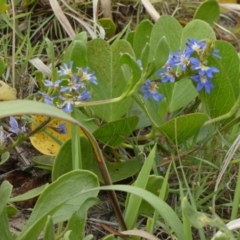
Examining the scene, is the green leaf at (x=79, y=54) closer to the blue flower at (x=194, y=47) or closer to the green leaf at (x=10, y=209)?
the blue flower at (x=194, y=47)

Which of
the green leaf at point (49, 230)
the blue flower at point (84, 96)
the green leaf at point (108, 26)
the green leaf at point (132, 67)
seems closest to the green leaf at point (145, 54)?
the green leaf at point (132, 67)

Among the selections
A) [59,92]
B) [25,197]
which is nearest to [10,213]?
[25,197]

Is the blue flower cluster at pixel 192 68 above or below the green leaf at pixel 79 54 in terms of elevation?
below

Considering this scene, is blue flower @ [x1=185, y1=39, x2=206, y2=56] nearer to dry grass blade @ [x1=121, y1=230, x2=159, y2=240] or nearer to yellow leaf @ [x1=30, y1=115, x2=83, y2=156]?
yellow leaf @ [x1=30, y1=115, x2=83, y2=156]

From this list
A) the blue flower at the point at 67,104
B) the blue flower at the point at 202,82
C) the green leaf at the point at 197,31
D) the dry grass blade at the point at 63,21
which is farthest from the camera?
the dry grass blade at the point at 63,21

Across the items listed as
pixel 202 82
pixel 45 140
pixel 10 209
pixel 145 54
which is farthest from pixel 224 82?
pixel 10 209

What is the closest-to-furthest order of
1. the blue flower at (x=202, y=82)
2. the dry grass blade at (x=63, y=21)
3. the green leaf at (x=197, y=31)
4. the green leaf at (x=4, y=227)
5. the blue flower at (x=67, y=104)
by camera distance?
the green leaf at (x=4, y=227) < the blue flower at (x=67, y=104) < the blue flower at (x=202, y=82) < the green leaf at (x=197, y=31) < the dry grass blade at (x=63, y=21)

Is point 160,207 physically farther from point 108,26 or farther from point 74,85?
point 108,26
